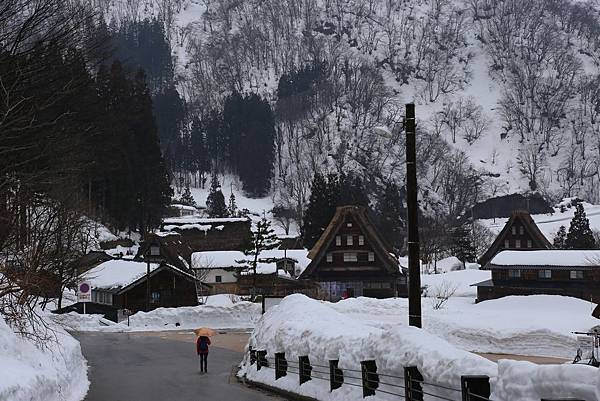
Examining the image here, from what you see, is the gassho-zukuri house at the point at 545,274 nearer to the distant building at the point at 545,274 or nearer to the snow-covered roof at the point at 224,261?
the distant building at the point at 545,274

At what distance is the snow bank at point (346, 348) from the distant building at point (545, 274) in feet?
123

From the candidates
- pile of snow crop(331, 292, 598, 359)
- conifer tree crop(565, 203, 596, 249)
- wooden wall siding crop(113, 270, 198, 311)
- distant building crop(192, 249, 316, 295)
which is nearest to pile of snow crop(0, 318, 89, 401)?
pile of snow crop(331, 292, 598, 359)

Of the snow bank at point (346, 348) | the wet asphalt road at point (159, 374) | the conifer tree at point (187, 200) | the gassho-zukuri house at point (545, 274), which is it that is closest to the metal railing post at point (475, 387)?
the snow bank at point (346, 348)

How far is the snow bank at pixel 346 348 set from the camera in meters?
10.5

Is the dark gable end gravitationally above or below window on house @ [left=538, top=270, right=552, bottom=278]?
above

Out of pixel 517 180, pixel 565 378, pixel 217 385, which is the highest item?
pixel 517 180

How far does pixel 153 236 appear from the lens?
6212 cm

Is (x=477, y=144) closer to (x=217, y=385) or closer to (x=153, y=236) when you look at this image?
(x=153, y=236)

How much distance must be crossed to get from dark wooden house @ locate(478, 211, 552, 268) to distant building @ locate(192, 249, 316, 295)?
779 inches

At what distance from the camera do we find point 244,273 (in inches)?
2635

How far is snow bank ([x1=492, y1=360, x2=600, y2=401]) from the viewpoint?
7367 mm

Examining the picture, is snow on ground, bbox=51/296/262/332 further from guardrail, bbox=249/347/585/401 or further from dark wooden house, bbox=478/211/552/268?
dark wooden house, bbox=478/211/552/268

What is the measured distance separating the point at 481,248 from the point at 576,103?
11414cm

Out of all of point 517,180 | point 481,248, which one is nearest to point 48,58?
point 481,248
